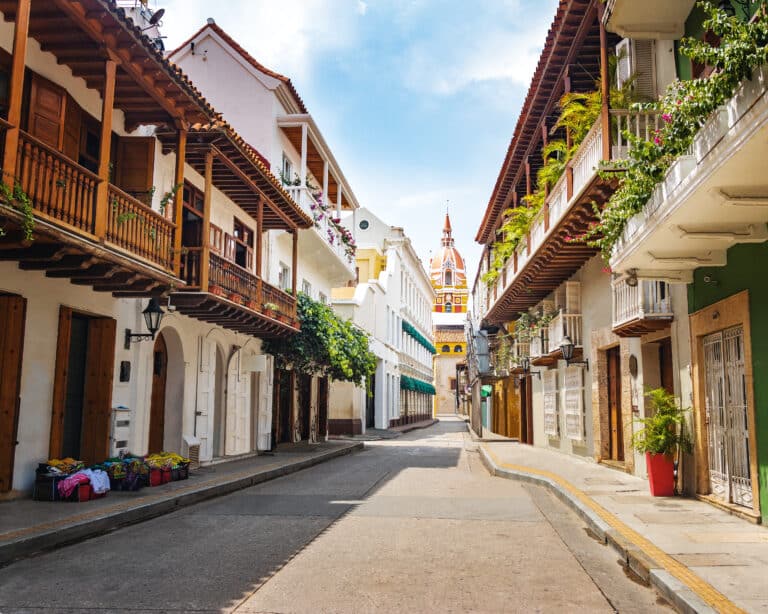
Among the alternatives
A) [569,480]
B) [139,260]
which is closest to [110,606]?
[139,260]

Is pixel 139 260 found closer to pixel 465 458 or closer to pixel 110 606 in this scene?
pixel 110 606

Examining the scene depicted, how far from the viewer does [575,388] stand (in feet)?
63.4

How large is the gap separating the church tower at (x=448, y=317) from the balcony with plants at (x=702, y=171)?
71.1 m

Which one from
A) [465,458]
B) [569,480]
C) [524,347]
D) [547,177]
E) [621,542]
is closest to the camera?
[621,542]

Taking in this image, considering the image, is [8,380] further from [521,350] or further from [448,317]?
[448,317]

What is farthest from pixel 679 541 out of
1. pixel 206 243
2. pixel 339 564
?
pixel 206 243

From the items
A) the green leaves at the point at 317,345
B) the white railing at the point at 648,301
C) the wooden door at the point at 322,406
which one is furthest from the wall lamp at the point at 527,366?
the white railing at the point at 648,301

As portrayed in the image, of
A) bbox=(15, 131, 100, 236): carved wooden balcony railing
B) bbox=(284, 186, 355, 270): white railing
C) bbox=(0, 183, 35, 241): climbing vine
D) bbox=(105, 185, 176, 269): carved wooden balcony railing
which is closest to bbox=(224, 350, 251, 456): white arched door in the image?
bbox=(284, 186, 355, 270): white railing

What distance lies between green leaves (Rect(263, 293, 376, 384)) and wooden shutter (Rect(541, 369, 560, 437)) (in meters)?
5.83

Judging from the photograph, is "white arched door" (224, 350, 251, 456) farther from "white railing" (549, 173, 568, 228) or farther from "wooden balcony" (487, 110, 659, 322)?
"white railing" (549, 173, 568, 228)

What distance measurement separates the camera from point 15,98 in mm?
8258

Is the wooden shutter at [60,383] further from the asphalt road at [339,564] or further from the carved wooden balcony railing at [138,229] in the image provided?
the asphalt road at [339,564]

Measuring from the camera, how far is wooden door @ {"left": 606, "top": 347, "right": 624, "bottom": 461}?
55.6ft

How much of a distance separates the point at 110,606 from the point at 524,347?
21.6 meters
